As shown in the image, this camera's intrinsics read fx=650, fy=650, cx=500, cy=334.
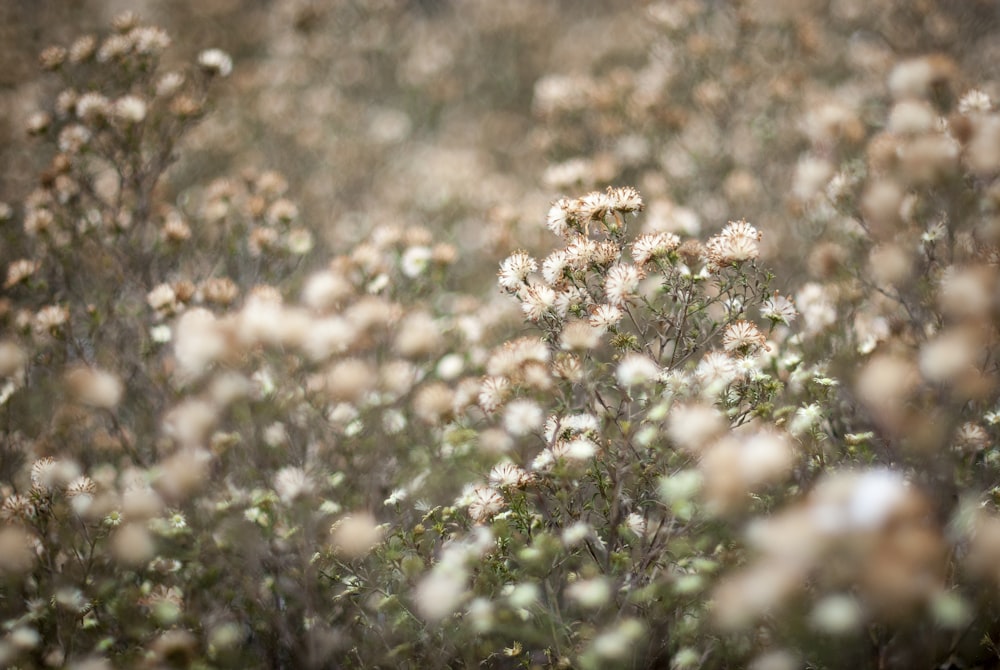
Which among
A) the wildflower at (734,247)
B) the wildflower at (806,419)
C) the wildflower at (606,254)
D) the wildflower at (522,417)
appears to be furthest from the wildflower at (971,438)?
the wildflower at (522,417)

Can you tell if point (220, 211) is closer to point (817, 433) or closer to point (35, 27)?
point (817, 433)

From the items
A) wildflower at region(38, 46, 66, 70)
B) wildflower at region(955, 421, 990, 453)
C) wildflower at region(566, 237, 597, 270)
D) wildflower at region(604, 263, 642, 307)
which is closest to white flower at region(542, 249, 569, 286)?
wildflower at region(566, 237, 597, 270)

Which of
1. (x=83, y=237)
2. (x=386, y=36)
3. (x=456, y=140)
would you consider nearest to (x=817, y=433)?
(x=83, y=237)

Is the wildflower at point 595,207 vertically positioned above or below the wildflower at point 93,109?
above

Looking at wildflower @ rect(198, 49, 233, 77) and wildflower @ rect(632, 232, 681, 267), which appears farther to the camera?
wildflower @ rect(198, 49, 233, 77)

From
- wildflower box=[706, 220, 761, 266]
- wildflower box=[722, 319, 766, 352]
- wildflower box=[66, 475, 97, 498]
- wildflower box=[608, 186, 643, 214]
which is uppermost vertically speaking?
wildflower box=[608, 186, 643, 214]

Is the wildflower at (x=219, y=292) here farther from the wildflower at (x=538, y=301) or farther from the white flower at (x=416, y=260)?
the wildflower at (x=538, y=301)

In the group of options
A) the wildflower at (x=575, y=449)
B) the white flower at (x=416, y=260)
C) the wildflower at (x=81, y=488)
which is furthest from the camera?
the white flower at (x=416, y=260)

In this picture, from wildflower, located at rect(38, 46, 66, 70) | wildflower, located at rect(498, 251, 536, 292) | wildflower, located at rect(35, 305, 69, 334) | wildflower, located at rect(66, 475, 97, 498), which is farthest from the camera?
wildflower, located at rect(38, 46, 66, 70)

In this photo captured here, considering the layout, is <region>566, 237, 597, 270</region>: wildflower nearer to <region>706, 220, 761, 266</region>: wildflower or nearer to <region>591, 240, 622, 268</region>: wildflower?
<region>591, 240, 622, 268</region>: wildflower
